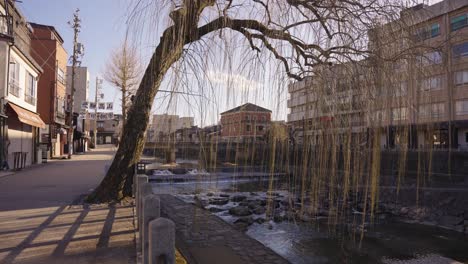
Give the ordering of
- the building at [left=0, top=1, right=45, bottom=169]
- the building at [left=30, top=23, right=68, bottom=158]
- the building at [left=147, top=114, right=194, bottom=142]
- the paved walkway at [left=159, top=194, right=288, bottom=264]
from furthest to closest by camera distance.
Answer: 1. the building at [left=30, top=23, right=68, bottom=158]
2. the building at [left=0, top=1, right=45, bottom=169]
3. the paved walkway at [left=159, top=194, right=288, bottom=264]
4. the building at [left=147, top=114, right=194, bottom=142]

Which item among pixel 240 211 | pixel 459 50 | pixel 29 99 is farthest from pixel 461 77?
pixel 29 99

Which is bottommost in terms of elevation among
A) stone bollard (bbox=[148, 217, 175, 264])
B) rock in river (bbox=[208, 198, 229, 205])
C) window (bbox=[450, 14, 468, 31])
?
rock in river (bbox=[208, 198, 229, 205])

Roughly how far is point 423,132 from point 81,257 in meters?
4.93

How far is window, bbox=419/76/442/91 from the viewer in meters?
4.75

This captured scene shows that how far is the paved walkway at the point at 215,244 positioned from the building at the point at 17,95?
11.4 m

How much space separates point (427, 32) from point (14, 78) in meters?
21.1

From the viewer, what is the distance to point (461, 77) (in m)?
5.41

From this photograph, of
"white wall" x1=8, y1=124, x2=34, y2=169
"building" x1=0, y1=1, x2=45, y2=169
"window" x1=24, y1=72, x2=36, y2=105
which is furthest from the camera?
"window" x1=24, y1=72, x2=36, y2=105

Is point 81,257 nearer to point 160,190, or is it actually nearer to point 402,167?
point 402,167

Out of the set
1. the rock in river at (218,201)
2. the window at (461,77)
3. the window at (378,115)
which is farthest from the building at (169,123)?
the rock in river at (218,201)

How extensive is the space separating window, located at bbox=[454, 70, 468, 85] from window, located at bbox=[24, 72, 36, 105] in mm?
23705

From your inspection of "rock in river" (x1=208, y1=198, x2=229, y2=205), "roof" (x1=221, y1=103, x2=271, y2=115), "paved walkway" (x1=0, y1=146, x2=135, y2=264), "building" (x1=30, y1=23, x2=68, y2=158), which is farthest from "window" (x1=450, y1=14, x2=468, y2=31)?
"building" (x1=30, y1=23, x2=68, y2=158)

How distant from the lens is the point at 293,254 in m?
9.02

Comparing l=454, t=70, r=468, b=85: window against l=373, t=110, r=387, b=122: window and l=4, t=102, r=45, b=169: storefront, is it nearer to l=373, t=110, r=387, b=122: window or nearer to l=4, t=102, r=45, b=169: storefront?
l=373, t=110, r=387, b=122: window
